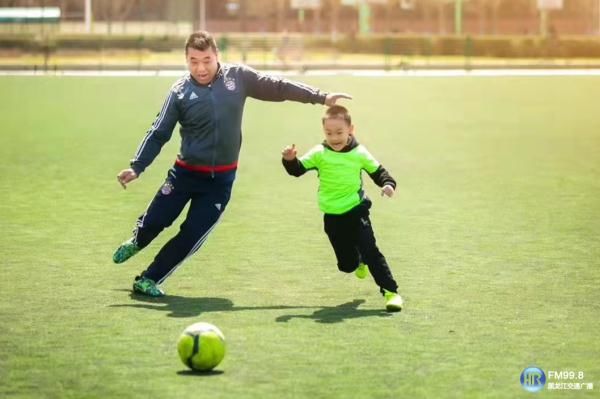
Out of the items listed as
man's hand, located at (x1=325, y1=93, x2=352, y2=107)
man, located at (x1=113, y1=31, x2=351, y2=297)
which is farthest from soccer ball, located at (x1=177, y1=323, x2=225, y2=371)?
man's hand, located at (x1=325, y1=93, x2=352, y2=107)

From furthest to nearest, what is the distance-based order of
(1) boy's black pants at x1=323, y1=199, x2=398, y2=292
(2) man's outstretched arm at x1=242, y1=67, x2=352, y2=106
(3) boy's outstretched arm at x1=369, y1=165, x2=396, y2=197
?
(2) man's outstretched arm at x1=242, y1=67, x2=352, y2=106, (1) boy's black pants at x1=323, y1=199, x2=398, y2=292, (3) boy's outstretched arm at x1=369, y1=165, x2=396, y2=197

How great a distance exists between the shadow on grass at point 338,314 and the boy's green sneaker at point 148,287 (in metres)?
1.12

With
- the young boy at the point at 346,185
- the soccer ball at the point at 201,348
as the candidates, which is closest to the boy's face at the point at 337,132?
the young boy at the point at 346,185

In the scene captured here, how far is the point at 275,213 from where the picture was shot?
49.1ft

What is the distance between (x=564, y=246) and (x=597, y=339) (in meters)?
4.04

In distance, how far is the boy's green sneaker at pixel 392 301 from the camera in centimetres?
929

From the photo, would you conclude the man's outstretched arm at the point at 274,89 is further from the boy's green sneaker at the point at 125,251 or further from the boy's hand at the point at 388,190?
the boy's green sneaker at the point at 125,251

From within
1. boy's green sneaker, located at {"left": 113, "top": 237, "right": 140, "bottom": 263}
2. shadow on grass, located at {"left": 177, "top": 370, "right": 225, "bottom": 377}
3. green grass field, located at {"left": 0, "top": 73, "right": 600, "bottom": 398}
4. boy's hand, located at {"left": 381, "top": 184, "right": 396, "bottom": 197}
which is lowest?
green grass field, located at {"left": 0, "top": 73, "right": 600, "bottom": 398}

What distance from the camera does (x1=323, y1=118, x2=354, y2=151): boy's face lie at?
31.0ft

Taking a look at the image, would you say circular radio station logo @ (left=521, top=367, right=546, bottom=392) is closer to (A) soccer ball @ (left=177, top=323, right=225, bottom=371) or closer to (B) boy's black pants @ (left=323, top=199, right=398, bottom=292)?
(A) soccer ball @ (left=177, top=323, right=225, bottom=371)

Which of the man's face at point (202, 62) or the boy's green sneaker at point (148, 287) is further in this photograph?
the boy's green sneaker at point (148, 287)

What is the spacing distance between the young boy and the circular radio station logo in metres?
2.07

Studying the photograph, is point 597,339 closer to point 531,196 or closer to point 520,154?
point 531,196

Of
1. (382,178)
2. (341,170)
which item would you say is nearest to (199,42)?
(341,170)
